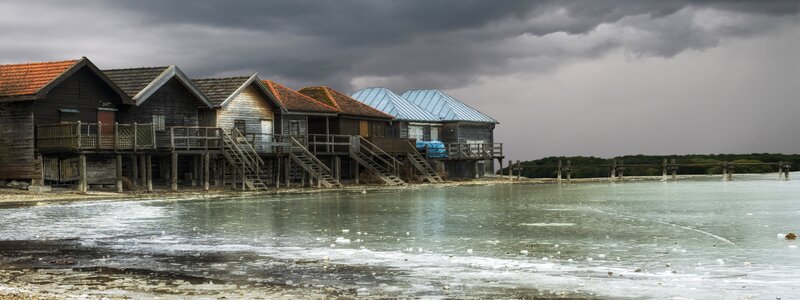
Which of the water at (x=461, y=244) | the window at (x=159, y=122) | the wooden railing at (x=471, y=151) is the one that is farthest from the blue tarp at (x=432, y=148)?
the water at (x=461, y=244)

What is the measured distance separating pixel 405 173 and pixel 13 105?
28.0m

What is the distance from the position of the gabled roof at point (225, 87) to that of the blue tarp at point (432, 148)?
15273mm

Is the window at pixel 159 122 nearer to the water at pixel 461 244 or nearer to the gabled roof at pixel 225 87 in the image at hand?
the gabled roof at pixel 225 87

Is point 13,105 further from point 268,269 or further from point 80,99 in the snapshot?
point 268,269

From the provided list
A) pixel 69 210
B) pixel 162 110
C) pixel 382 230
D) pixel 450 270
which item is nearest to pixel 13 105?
pixel 162 110

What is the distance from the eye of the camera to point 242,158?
170 feet

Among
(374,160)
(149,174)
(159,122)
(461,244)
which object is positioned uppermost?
(159,122)

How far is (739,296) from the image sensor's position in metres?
12.9

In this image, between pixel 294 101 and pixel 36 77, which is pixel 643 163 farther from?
pixel 36 77

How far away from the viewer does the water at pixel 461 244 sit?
47.1 ft

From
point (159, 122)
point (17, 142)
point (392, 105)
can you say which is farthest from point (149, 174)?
point (392, 105)

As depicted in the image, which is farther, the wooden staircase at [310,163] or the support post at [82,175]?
the wooden staircase at [310,163]

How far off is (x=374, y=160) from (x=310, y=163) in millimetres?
8674

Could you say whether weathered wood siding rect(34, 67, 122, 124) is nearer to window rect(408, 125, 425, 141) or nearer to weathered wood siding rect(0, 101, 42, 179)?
weathered wood siding rect(0, 101, 42, 179)
